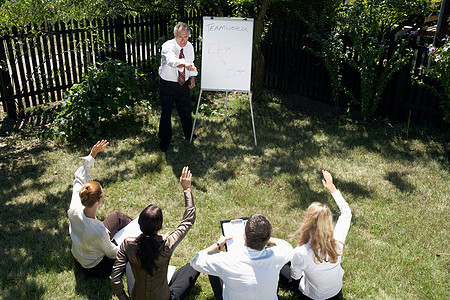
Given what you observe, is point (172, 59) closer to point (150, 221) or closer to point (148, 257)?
point (150, 221)

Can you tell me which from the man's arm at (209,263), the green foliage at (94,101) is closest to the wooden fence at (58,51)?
the green foliage at (94,101)

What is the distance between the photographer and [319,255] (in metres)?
3.64

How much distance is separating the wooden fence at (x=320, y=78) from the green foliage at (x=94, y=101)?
3505mm

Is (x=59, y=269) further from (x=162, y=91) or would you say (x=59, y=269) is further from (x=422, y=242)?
(x=422, y=242)

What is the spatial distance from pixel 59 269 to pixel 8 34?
5.14 metres

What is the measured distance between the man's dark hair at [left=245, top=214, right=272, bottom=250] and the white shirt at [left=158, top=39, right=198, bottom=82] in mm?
3568

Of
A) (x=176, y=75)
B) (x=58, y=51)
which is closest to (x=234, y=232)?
(x=176, y=75)

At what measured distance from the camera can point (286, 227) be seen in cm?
534

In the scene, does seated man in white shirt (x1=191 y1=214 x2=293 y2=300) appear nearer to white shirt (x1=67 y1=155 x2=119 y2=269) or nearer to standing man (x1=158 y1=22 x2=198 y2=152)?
white shirt (x1=67 y1=155 x2=119 y2=269)

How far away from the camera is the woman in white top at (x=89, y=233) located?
3908 millimetres

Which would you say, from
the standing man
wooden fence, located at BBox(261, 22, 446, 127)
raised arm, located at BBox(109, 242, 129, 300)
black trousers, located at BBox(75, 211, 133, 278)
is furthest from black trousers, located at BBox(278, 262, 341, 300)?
wooden fence, located at BBox(261, 22, 446, 127)

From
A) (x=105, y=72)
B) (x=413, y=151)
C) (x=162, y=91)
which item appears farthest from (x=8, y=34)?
(x=413, y=151)

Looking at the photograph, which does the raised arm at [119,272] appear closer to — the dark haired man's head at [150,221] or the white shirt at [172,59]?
the dark haired man's head at [150,221]

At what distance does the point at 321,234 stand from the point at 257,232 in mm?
629
